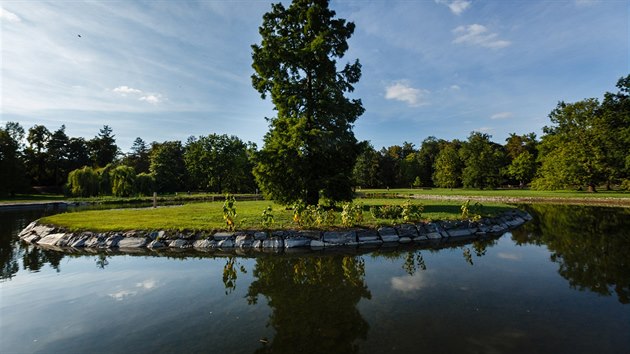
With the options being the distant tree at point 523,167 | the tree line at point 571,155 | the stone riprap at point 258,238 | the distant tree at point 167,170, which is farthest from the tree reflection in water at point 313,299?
the distant tree at point 523,167

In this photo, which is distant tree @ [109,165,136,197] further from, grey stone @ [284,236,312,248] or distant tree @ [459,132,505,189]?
distant tree @ [459,132,505,189]

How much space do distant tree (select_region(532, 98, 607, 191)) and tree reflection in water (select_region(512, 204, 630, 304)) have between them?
27.1 metres

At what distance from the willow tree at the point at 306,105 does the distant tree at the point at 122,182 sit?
119ft

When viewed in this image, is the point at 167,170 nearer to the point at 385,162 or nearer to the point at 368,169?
the point at 368,169

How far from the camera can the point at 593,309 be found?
5930mm

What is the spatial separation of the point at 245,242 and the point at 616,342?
1081 cm

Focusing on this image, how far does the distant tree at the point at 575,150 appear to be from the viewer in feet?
131

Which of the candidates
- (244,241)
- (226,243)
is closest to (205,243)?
(226,243)

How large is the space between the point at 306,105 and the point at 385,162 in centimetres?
6329

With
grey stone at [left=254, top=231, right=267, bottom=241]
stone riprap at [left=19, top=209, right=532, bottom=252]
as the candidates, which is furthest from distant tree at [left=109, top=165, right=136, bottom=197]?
grey stone at [left=254, top=231, right=267, bottom=241]

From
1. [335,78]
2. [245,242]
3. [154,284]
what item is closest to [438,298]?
[154,284]

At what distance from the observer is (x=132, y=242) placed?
42.4ft

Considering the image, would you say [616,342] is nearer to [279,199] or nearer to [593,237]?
[593,237]

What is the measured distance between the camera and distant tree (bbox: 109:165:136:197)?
44.4 m
